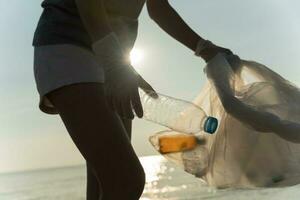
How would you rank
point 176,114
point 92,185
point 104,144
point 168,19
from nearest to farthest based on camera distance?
point 104,144, point 92,185, point 168,19, point 176,114

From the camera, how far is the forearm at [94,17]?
1597 millimetres

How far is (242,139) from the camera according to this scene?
7.22 feet

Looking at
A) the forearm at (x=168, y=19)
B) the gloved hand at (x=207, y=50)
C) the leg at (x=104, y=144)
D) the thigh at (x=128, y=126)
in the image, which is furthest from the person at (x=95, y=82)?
the gloved hand at (x=207, y=50)

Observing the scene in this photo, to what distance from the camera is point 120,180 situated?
1511 mm

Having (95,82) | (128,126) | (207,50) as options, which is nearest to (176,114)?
(207,50)

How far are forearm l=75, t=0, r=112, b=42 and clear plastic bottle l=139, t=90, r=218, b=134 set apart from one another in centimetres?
56

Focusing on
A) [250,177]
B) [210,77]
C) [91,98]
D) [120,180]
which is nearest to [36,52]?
[91,98]

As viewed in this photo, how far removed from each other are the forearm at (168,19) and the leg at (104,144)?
71 centimetres

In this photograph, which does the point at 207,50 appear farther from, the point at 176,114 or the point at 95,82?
the point at 95,82

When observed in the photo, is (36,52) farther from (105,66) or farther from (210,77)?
(210,77)

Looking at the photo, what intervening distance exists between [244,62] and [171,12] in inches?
16.0

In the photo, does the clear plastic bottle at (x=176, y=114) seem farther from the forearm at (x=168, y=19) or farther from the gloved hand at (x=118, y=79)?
the gloved hand at (x=118, y=79)

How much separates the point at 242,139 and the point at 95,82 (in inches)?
31.7

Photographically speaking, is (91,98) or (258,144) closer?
(91,98)
